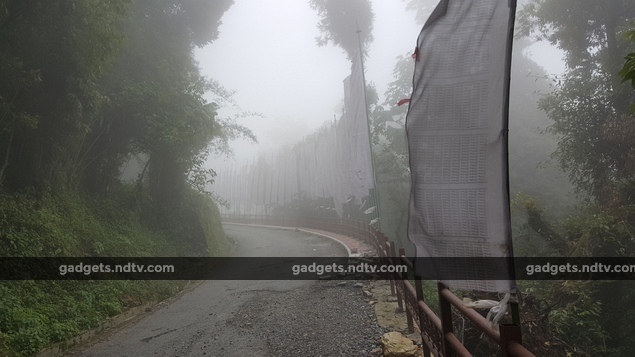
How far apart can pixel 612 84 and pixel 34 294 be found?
17.2 m

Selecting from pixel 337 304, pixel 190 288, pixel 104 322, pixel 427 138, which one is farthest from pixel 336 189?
pixel 427 138

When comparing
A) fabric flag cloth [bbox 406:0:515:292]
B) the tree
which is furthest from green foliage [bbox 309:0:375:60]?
fabric flag cloth [bbox 406:0:515:292]

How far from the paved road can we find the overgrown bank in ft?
2.22

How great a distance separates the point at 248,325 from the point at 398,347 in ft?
10.0

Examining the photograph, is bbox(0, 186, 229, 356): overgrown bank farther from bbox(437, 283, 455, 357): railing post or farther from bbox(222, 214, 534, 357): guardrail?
bbox(437, 283, 455, 357): railing post

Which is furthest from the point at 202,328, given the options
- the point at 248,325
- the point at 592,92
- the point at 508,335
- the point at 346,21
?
the point at 346,21

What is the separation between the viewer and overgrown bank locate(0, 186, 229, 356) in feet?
18.2

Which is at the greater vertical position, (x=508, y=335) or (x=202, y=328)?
(x=508, y=335)

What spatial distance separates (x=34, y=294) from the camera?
6387 millimetres

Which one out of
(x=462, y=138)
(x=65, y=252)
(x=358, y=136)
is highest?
(x=358, y=136)

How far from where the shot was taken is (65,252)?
7668mm

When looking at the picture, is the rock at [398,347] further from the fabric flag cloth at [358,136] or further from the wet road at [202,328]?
the fabric flag cloth at [358,136]

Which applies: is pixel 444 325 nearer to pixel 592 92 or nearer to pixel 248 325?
pixel 248 325

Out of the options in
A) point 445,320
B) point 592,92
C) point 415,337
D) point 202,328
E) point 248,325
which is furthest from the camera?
point 592,92
